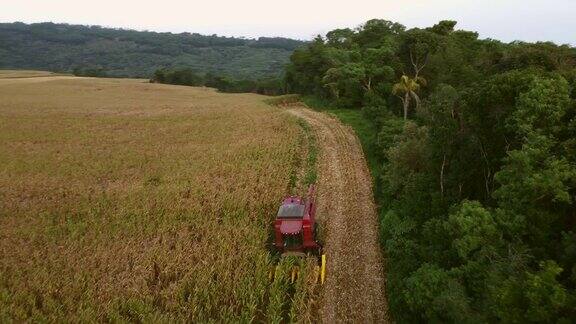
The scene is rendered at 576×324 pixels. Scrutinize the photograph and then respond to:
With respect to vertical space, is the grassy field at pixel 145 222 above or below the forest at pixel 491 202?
below

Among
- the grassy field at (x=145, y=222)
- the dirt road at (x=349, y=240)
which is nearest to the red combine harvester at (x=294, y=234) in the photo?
the grassy field at (x=145, y=222)

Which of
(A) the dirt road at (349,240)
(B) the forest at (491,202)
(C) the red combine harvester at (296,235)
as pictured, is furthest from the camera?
(C) the red combine harvester at (296,235)

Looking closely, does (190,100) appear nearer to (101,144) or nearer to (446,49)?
(101,144)

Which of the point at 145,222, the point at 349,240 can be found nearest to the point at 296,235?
the point at 349,240

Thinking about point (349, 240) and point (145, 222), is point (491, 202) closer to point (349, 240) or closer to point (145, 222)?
point (349, 240)

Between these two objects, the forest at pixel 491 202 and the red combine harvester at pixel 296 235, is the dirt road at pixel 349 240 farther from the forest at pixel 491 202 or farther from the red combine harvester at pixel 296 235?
the red combine harvester at pixel 296 235

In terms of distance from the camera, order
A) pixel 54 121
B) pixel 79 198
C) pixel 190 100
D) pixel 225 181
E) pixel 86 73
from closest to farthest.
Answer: pixel 79 198 < pixel 225 181 < pixel 54 121 < pixel 190 100 < pixel 86 73

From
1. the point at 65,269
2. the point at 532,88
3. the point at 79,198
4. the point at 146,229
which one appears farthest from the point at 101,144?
the point at 532,88

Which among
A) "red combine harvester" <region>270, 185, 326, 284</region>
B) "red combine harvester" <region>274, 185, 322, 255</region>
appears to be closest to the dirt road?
"red combine harvester" <region>270, 185, 326, 284</region>
